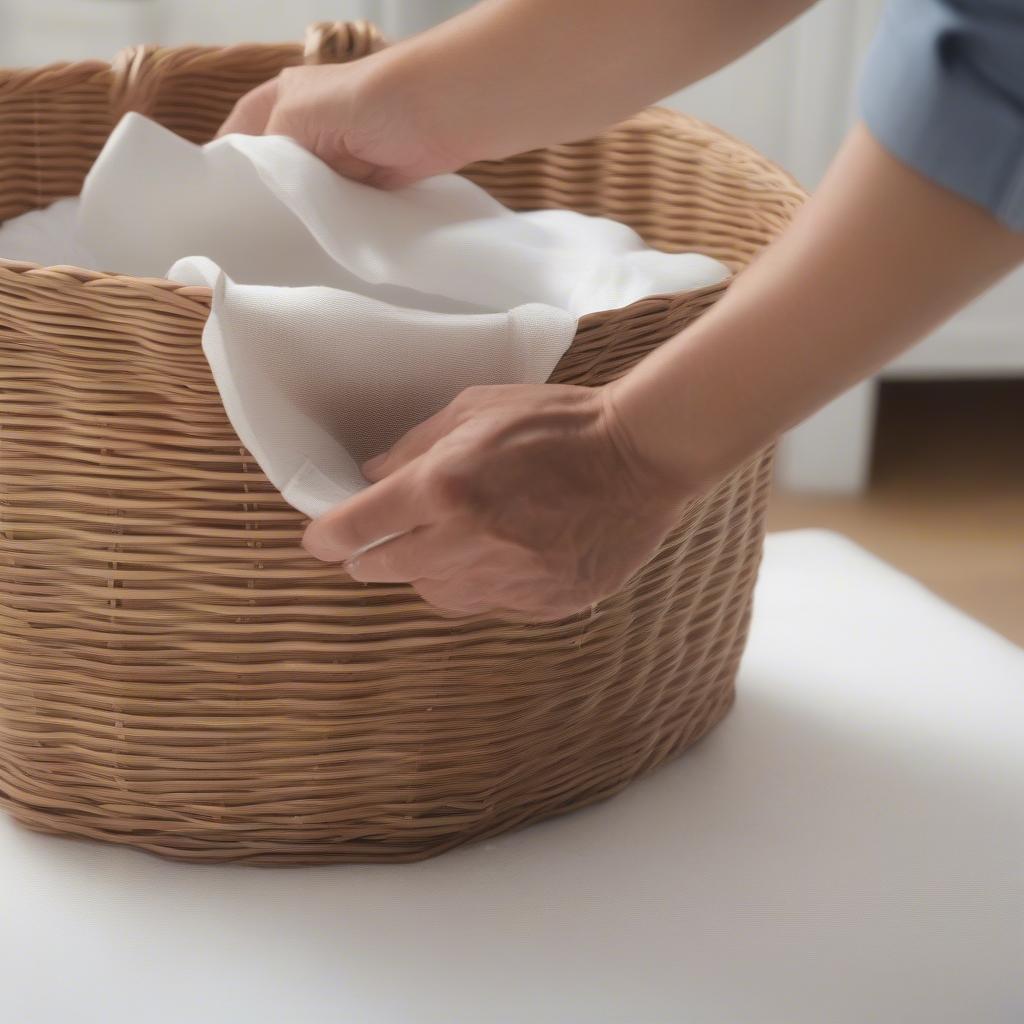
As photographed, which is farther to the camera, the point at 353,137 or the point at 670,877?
the point at 353,137

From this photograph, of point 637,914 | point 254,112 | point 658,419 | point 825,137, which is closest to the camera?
point 658,419

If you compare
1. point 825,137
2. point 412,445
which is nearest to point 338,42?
point 412,445

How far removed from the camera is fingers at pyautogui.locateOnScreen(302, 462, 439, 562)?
0.51 meters

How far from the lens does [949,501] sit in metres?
1.47

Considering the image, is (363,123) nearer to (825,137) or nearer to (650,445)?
(650,445)

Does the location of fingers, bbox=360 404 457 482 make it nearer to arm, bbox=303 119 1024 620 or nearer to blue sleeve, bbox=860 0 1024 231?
arm, bbox=303 119 1024 620

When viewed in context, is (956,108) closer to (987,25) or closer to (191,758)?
(987,25)

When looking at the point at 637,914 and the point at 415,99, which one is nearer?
the point at 637,914

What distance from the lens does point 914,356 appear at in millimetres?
1485

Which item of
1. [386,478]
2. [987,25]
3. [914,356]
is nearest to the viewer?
[987,25]

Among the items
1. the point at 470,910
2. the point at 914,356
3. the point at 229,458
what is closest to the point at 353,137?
the point at 229,458

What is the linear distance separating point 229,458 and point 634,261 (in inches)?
10.6

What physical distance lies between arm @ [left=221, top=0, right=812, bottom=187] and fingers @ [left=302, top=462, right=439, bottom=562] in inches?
12.8

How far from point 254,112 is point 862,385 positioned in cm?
80
